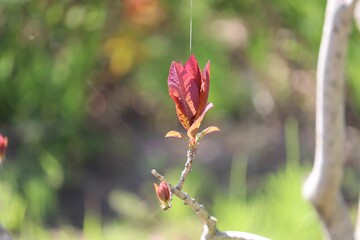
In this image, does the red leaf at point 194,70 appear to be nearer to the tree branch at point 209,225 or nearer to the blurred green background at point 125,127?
the tree branch at point 209,225

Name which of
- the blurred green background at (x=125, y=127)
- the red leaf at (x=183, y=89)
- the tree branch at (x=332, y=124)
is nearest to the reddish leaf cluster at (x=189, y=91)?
the red leaf at (x=183, y=89)

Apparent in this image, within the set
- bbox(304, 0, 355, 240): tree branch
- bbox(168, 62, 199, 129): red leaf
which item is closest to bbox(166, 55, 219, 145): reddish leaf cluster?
bbox(168, 62, 199, 129): red leaf

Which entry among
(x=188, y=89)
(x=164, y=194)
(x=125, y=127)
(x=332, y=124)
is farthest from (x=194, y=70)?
(x=125, y=127)

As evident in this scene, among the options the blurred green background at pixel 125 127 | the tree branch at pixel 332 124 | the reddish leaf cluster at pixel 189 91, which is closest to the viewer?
the reddish leaf cluster at pixel 189 91

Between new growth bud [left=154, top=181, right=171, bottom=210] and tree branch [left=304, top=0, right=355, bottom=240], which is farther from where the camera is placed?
tree branch [left=304, top=0, right=355, bottom=240]

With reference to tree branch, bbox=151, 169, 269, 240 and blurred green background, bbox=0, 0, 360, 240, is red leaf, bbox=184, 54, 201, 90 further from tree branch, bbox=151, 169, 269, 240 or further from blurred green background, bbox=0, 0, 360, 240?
blurred green background, bbox=0, 0, 360, 240

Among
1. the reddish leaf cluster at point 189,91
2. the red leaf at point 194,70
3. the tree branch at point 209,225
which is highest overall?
the red leaf at point 194,70
